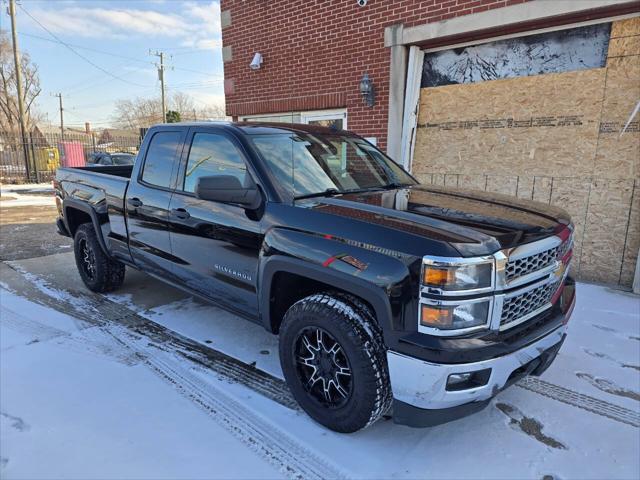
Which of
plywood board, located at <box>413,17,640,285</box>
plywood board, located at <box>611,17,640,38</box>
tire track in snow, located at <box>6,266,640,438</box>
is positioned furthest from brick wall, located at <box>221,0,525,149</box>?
tire track in snow, located at <box>6,266,640,438</box>

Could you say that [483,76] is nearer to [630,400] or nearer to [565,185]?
[565,185]

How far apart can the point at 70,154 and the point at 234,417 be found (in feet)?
73.3

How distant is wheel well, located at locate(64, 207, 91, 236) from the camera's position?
5215mm

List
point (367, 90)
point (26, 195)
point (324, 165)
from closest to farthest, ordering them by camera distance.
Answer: point (324, 165) → point (367, 90) → point (26, 195)

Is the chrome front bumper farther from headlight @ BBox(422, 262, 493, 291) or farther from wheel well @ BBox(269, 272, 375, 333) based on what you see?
wheel well @ BBox(269, 272, 375, 333)

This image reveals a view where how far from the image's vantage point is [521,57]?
5.70m

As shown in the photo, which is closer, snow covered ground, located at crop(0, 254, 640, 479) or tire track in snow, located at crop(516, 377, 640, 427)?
snow covered ground, located at crop(0, 254, 640, 479)

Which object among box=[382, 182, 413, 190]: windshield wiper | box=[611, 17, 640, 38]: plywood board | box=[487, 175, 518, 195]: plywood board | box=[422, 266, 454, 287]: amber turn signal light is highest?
box=[611, 17, 640, 38]: plywood board

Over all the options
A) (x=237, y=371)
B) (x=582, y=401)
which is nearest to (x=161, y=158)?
(x=237, y=371)

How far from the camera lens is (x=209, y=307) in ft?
15.0

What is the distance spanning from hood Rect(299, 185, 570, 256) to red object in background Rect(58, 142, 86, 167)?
Result: 21.9m

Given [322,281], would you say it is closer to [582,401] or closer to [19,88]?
[582,401]

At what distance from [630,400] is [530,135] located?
12.3 ft

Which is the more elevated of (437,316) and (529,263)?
(529,263)
